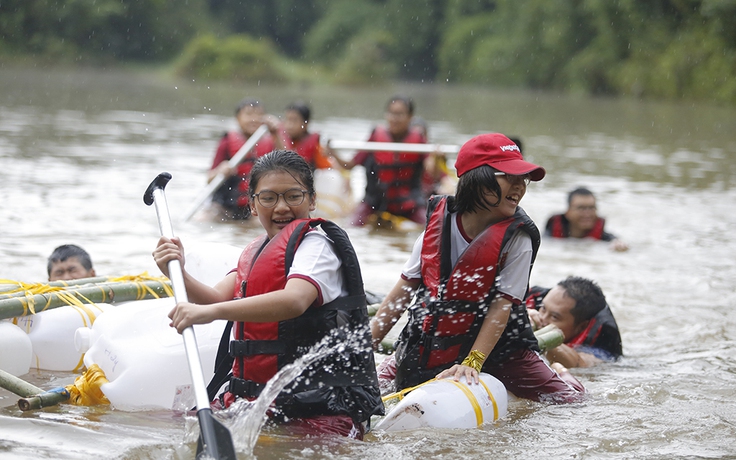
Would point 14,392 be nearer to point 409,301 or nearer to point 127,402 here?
point 127,402

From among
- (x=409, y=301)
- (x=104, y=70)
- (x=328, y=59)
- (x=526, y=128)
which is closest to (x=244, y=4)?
(x=328, y=59)

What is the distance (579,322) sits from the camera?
463cm

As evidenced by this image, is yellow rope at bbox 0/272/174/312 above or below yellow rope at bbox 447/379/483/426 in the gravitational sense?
above

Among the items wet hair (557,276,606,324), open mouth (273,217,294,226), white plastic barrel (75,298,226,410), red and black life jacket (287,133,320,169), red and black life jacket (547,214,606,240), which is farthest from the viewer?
red and black life jacket (287,133,320,169)

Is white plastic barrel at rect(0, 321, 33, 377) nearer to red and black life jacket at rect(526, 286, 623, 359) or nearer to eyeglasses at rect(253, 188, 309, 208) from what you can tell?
eyeglasses at rect(253, 188, 309, 208)

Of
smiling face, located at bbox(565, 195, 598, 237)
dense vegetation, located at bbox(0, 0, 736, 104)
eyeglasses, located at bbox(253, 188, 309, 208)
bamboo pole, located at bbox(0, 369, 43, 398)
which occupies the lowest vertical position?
bamboo pole, located at bbox(0, 369, 43, 398)

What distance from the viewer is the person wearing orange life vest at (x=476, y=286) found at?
10.9 ft

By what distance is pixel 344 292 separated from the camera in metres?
3.02

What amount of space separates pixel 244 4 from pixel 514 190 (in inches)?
2545

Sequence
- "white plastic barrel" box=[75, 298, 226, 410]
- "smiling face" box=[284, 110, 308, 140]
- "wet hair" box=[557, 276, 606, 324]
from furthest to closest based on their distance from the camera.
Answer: "smiling face" box=[284, 110, 308, 140] < "wet hair" box=[557, 276, 606, 324] < "white plastic barrel" box=[75, 298, 226, 410]

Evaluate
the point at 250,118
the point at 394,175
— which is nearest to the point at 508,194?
the point at 394,175

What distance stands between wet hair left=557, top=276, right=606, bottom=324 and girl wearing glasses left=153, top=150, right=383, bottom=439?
173 cm

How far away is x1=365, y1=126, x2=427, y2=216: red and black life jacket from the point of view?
8516 mm

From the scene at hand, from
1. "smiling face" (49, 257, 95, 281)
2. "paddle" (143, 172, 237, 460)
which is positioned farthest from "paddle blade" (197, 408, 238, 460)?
"smiling face" (49, 257, 95, 281)
